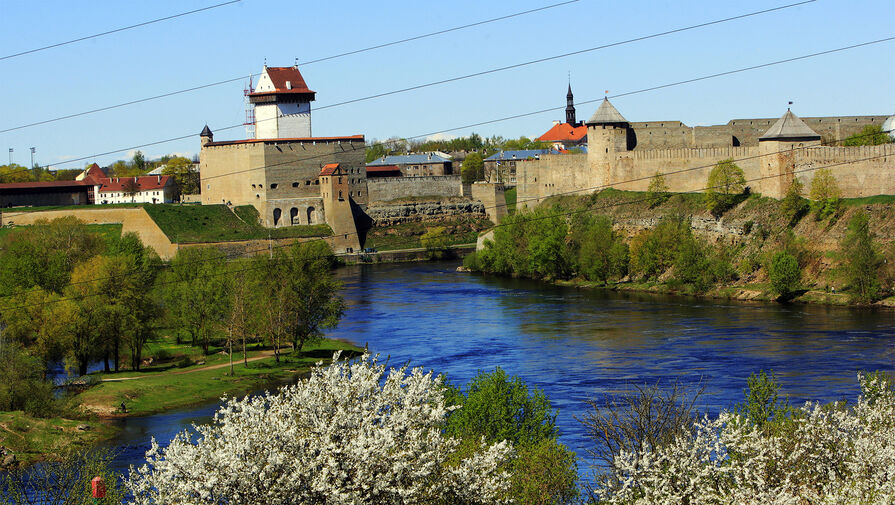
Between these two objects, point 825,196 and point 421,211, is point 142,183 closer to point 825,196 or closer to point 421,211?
point 421,211

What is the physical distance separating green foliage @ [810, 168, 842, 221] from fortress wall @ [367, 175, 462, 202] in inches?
1402

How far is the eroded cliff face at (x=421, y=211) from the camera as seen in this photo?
246ft

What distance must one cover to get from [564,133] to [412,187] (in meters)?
25.8

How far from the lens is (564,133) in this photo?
329 feet

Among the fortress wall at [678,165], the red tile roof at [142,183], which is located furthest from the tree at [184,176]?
the fortress wall at [678,165]

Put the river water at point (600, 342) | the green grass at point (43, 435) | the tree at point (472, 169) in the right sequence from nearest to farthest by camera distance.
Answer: the green grass at point (43, 435)
the river water at point (600, 342)
the tree at point (472, 169)

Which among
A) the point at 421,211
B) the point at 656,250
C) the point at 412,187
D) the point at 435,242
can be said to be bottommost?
the point at 656,250

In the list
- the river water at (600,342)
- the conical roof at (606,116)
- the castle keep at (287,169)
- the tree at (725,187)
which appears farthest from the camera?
the castle keep at (287,169)

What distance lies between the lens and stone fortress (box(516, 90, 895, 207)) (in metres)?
46.5

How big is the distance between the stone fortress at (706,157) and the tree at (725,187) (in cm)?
57

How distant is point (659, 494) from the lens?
1302 cm

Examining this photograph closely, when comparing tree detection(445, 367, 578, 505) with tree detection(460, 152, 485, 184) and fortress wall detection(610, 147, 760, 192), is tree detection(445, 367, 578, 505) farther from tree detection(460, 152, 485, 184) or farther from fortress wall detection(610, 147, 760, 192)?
tree detection(460, 152, 485, 184)

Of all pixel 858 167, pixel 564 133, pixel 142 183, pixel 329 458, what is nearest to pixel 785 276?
pixel 858 167

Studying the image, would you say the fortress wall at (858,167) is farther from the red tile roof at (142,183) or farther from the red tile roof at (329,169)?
the red tile roof at (142,183)
